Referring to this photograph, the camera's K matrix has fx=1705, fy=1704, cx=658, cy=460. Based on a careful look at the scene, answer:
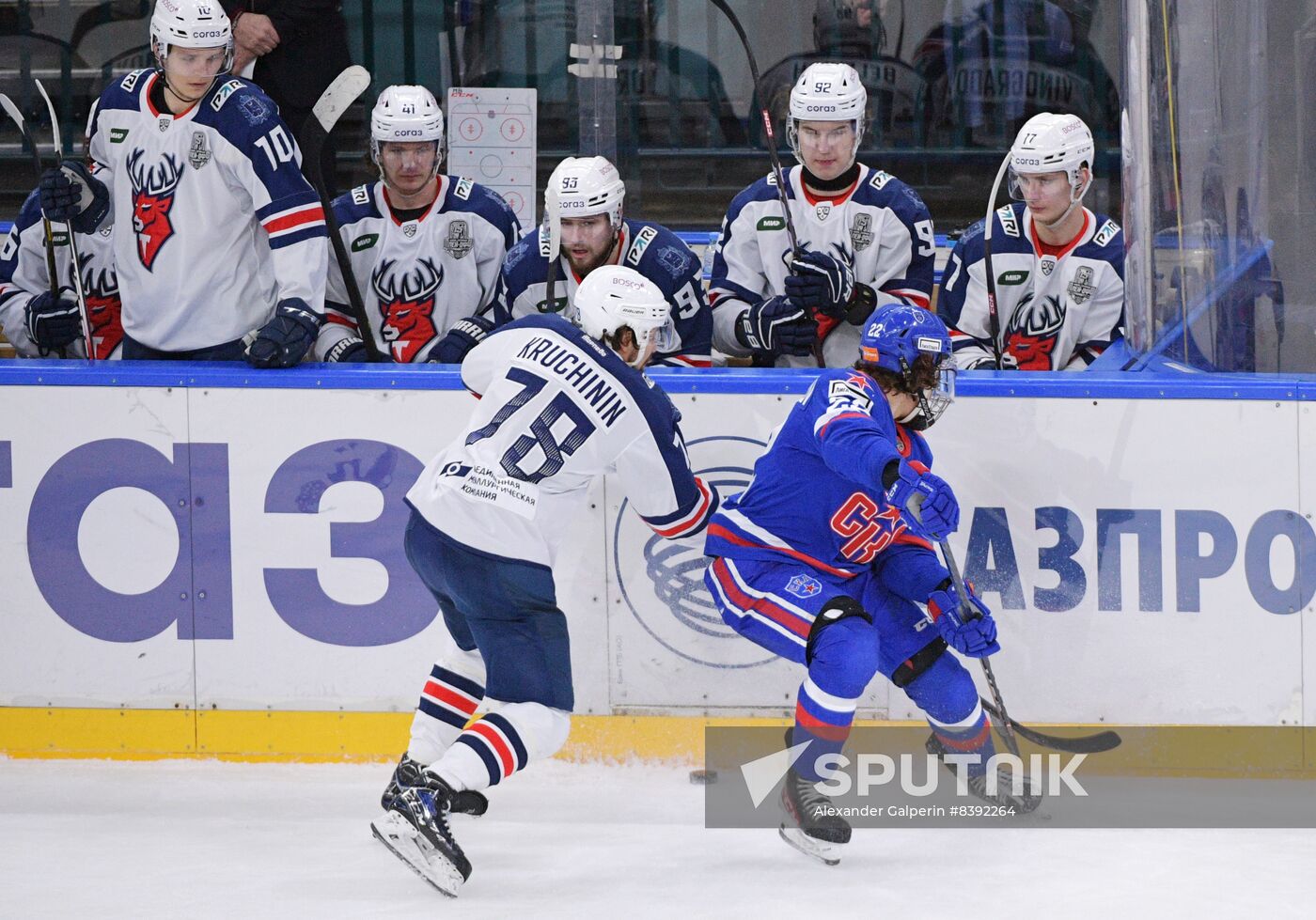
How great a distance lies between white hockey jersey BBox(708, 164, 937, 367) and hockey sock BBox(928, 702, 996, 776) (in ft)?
3.58

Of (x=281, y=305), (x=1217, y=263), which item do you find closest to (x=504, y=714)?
(x=281, y=305)

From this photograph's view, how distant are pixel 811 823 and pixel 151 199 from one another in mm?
1950

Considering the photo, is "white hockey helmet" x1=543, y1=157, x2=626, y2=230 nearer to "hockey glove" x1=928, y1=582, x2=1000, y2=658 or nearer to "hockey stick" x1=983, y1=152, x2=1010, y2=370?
"hockey stick" x1=983, y1=152, x2=1010, y2=370

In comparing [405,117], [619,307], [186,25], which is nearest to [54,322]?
[186,25]

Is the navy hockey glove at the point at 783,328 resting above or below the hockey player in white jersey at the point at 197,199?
below

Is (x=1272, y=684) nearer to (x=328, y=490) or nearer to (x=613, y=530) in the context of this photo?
(x=613, y=530)

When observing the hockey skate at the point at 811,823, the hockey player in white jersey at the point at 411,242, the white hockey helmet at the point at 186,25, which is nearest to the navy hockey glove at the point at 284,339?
the hockey player in white jersey at the point at 411,242

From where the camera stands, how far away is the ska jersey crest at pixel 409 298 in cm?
405

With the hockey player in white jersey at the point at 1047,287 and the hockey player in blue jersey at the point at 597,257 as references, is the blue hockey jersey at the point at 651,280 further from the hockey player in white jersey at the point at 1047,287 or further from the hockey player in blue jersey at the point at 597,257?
the hockey player in white jersey at the point at 1047,287

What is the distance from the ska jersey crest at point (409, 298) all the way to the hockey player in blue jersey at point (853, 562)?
3.90 feet

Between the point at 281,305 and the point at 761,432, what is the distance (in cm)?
105

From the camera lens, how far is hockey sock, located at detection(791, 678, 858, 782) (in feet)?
9.62

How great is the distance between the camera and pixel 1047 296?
397 centimetres

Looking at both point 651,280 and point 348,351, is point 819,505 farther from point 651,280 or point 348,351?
point 348,351
